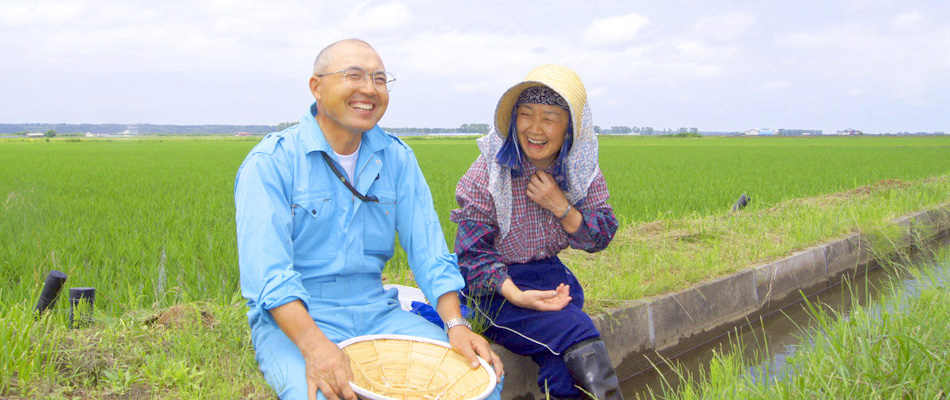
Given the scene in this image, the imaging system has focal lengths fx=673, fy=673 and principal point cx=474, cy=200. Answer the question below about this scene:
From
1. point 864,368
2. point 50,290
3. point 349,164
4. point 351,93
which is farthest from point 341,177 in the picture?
point 864,368

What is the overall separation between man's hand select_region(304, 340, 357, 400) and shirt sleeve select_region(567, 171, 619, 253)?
100cm

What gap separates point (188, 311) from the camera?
8.09ft

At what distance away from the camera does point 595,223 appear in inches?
91.4

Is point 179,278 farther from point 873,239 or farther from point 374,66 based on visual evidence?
point 873,239

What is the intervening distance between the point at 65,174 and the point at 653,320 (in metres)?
10.4

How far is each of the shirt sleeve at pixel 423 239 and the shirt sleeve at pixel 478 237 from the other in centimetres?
19

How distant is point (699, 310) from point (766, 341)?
1.42 feet

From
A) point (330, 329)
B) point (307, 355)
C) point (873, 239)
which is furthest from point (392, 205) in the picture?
point (873, 239)

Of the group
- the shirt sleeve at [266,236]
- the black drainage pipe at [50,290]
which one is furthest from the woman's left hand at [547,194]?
the black drainage pipe at [50,290]

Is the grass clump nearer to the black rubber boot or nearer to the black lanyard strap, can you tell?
the black lanyard strap

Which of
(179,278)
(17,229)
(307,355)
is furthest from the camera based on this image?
(17,229)

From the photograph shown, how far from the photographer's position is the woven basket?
174 centimetres

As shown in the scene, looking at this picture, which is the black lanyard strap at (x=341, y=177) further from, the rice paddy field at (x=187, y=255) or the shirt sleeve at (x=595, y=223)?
the shirt sleeve at (x=595, y=223)

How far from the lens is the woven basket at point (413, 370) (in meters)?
1.74
